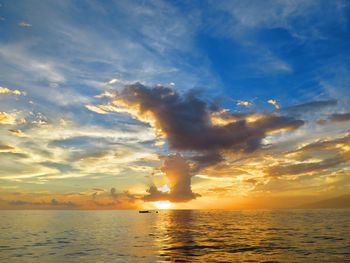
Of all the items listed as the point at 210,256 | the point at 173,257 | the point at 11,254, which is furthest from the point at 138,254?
the point at 11,254

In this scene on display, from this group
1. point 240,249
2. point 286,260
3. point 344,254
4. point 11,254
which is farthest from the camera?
point 240,249

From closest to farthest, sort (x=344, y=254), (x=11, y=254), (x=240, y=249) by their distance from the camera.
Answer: (x=344, y=254)
(x=11, y=254)
(x=240, y=249)

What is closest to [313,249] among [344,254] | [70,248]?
[344,254]

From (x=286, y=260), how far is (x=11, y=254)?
44315mm

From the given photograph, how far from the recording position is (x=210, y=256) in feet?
163

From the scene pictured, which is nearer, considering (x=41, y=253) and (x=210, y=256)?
(x=210, y=256)

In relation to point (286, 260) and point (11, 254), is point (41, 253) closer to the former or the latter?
point (11, 254)

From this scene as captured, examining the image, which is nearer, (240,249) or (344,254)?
(344,254)

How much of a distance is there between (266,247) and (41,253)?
131ft

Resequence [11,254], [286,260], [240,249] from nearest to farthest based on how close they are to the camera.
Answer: [286,260] < [11,254] < [240,249]

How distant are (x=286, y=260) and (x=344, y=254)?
427 inches

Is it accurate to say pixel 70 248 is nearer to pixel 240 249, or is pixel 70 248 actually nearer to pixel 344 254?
pixel 240 249

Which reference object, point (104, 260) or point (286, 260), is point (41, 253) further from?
point (286, 260)

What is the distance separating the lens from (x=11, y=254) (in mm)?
52562
